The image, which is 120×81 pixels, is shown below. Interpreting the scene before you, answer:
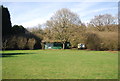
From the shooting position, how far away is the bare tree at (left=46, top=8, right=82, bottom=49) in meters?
40.4

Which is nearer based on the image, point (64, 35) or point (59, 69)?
point (59, 69)

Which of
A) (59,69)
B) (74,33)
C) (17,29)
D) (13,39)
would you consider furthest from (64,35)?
(59,69)

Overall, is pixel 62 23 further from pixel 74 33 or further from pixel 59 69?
pixel 59 69

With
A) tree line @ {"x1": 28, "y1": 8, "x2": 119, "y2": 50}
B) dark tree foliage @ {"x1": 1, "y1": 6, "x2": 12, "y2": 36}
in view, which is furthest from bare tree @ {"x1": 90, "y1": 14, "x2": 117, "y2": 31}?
dark tree foliage @ {"x1": 1, "y1": 6, "x2": 12, "y2": 36}

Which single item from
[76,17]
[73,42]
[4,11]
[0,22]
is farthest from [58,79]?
[4,11]

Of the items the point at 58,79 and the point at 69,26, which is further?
the point at 69,26

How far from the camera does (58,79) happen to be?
7027 millimetres

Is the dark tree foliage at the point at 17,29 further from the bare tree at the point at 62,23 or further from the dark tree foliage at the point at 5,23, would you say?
the bare tree at the point at 62,23

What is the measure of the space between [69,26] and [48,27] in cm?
536

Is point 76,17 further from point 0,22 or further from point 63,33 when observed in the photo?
point 0,22

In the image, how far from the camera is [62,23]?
40.9m

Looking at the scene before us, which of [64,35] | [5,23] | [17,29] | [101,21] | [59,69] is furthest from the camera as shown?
[101,21]

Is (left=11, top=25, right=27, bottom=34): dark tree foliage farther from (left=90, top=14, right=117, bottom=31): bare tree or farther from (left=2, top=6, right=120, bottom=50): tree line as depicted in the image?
(left=90, top=14, right=117, bottom=31): bare tree

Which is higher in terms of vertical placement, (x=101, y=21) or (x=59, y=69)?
(x=101, y=21)
